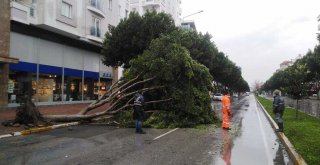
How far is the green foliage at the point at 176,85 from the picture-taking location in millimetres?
15578

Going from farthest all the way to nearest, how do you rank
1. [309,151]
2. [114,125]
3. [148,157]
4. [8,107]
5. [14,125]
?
[8,107] < [114,125] < [14,125] < [309,151] < [148,157]

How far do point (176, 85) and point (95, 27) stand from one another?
64.2 ft

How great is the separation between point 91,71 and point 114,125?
58.6 ft

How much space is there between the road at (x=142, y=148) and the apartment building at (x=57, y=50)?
1196cm

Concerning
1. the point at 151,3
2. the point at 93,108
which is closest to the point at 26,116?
the point at 93,108

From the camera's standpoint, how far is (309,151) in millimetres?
9211

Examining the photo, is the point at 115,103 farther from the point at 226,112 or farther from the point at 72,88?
the point at 72,88

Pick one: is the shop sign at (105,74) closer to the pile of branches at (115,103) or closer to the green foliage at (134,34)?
the green foliage at (134,34)

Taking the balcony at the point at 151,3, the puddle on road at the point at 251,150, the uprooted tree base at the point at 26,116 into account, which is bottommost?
the puddle on road at the point at 251,150

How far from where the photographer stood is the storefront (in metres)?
23.1

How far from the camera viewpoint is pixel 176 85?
53.1 feet

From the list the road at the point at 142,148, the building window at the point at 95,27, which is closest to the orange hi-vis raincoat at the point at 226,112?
the road at the point at 142,148

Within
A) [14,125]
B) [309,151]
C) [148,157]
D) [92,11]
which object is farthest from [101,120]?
[92,11]

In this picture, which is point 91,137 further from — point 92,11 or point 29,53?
point 92,11
